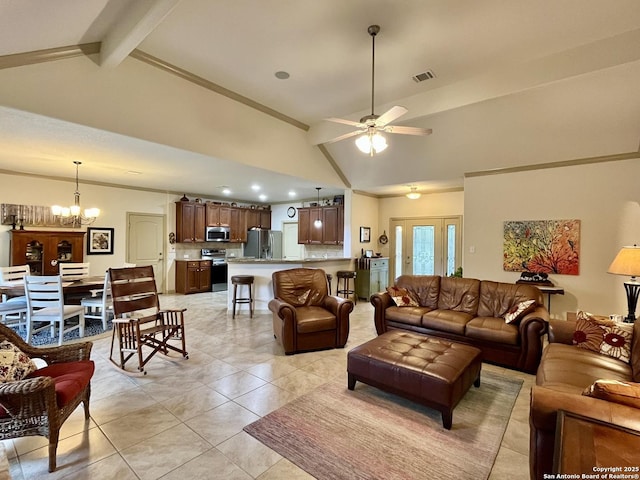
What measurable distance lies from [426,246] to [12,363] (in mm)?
7281

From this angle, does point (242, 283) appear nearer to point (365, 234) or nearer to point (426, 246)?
point (365, 234)

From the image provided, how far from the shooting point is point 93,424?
236cm

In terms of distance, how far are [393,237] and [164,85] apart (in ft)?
19.8

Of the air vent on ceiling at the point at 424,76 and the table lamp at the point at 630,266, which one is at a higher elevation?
the air vent on ceiling at the point at 424,76

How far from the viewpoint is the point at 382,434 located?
2.26m

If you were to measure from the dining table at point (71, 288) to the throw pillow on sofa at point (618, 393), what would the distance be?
564 cm

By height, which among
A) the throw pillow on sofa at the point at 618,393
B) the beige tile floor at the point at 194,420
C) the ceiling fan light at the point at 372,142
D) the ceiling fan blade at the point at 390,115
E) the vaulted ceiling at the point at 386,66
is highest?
the vaulted ceiling at the point at 386,66

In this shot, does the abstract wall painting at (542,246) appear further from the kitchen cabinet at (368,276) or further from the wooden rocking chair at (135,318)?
the wooden rocking chair at (135,318)

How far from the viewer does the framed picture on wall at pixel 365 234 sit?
7448 millimetres

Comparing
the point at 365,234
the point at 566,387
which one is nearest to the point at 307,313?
the point at 566,387

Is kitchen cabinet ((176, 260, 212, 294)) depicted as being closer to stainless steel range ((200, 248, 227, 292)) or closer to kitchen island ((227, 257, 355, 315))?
stainless steel range ((200, 248, 227, 292))

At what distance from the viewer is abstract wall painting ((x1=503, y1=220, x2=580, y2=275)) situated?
4.71 m

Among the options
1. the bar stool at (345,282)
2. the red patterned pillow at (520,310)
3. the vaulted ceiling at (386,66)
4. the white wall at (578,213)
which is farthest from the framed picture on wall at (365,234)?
the red patterned pillow at (520,310)

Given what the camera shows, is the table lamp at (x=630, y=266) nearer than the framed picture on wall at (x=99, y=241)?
Yes
